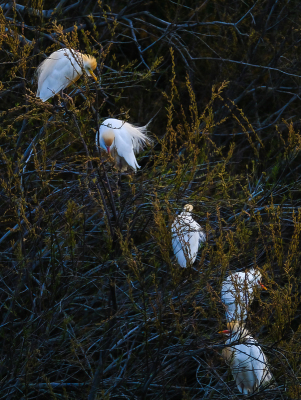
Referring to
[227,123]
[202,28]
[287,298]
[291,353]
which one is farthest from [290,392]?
[202,28]

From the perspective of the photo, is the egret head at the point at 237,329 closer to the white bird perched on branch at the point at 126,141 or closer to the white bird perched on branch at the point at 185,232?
the white bird perched on branch at the point at 185,232

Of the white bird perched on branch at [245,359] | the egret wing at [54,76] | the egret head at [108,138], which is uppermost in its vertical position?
the egret wing at [54,76]

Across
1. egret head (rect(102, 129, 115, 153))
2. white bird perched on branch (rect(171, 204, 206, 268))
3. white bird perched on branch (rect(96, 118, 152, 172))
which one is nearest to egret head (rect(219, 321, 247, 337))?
white bird perched on branch (rect(171, 204, 206, 268))

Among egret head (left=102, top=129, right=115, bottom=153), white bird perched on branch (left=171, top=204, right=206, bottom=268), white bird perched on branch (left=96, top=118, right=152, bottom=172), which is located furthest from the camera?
white bird perched on branch (left=96, top=118, right=152, bottom=172)

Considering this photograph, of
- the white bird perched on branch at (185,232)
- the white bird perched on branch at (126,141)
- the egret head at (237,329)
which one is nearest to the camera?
the egret head at (237,329)

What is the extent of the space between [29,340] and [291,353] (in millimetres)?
1412

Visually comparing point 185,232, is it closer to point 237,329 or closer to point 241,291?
point 241,291

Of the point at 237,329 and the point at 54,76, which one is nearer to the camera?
the point at 237,329

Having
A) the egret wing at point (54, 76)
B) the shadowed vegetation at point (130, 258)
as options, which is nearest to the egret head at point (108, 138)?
the egret wing at point (54, 76)

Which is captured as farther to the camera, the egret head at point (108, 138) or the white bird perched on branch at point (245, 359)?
the egret head at point (108, 138)

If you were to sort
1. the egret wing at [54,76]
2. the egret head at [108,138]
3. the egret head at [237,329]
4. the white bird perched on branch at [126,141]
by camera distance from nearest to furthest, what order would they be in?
the egret head at [237,329] < the egret wing at [54,76] < the egret head at [108,138] < the white bird perched on branch at [126,141]

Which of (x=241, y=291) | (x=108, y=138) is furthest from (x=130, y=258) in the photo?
(x=108, y=138)

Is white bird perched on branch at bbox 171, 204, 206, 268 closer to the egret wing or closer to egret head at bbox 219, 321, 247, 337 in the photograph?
egret head at bbox 219, 321, 247, 337

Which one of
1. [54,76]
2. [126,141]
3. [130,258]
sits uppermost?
[54,76]
